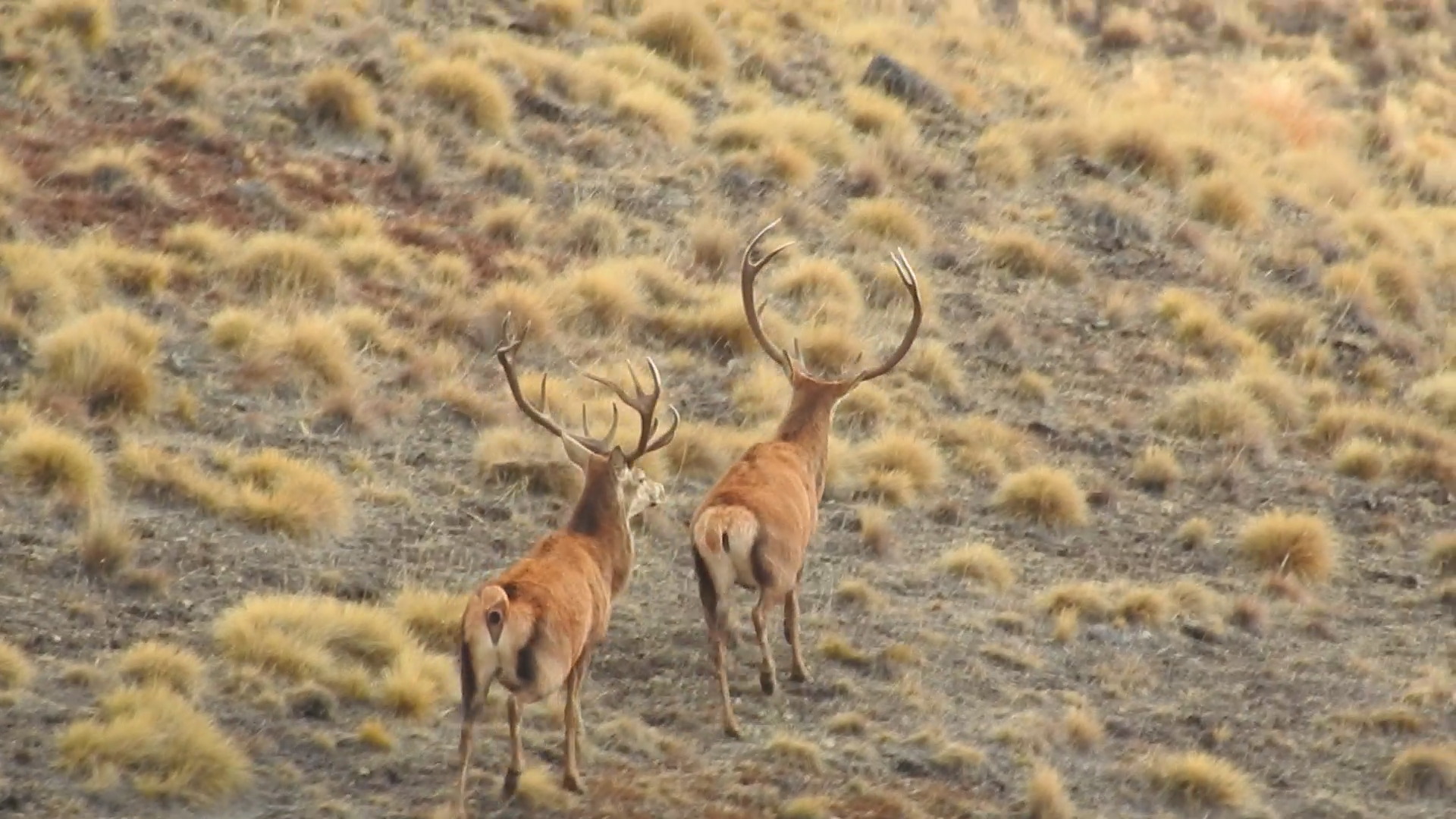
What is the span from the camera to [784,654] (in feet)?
40.4

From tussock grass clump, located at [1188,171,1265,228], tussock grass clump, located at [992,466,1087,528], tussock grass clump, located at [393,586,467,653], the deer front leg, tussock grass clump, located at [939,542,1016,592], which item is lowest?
tussock grass clump, located at [1188,171,1265,228]

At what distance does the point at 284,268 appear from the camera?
15492 mm

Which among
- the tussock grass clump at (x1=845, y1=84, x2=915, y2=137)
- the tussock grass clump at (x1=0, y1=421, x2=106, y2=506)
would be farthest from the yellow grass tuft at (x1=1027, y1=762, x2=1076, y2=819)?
the tussock grass clump at (x1=845, y1=84, x2=915, y2=137)

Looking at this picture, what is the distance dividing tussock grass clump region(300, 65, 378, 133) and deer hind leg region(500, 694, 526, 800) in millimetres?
8690

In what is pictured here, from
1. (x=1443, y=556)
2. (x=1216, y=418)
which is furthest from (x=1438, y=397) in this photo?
(x=1443, y=556)

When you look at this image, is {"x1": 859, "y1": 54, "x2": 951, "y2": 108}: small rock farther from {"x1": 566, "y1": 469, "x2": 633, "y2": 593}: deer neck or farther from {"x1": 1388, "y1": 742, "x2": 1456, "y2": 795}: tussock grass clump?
{"x1": 566, "y1": 469, "x2": 633, "y2": 593}: deer neck

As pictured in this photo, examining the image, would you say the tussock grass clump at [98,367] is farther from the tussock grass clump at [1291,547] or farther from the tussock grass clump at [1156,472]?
the tussock grass clump at [1291,547]

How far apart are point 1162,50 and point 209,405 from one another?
16034 millimetres

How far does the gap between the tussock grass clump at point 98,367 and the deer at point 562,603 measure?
10.2ft

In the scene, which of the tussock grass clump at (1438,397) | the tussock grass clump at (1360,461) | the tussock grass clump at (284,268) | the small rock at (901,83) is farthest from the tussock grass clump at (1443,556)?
the small rock at (901,83)

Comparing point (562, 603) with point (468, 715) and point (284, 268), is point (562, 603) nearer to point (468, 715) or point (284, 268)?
point (468, 715)

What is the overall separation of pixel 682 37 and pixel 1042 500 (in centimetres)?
793

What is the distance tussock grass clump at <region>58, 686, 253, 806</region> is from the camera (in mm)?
9742

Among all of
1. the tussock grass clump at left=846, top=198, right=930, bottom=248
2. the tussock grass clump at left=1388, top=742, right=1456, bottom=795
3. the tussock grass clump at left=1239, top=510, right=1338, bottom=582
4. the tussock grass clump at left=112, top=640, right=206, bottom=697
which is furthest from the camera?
the tussock grass clump at left=846, top=198, right=930, bottom=248
